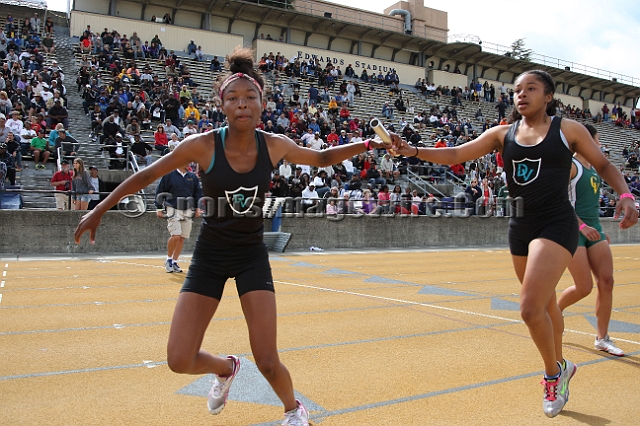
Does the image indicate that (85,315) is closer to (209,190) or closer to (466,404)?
(209,190)

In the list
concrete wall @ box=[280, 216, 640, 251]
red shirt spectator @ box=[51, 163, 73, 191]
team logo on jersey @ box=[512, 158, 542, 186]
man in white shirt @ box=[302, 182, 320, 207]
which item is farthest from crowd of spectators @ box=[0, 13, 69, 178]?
team logo on jersey @ box=[512, 158, 542, 186]

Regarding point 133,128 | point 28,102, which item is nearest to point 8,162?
point 28,102

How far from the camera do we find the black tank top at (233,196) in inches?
141

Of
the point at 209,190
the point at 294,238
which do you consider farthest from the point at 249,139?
the point at 294,238

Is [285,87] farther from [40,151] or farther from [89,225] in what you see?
A: [89,225]

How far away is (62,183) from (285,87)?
15627mm

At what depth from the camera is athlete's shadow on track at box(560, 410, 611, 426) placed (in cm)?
380

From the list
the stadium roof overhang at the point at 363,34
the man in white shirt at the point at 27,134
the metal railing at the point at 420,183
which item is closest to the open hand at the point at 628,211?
the man in white shirt at the point at 27,134

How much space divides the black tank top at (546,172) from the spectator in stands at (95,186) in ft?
40.3

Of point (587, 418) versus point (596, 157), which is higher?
point (596, 157)

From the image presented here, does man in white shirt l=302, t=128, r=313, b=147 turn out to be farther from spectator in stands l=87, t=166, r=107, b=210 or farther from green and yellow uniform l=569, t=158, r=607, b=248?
green and yellow uniform l=569, t=158, r=607, b=248

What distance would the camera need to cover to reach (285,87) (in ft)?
93.8

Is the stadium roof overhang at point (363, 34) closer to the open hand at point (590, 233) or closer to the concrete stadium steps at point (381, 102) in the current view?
the concrete stadium steps at point (381, 102)

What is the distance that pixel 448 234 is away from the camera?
20.6m
